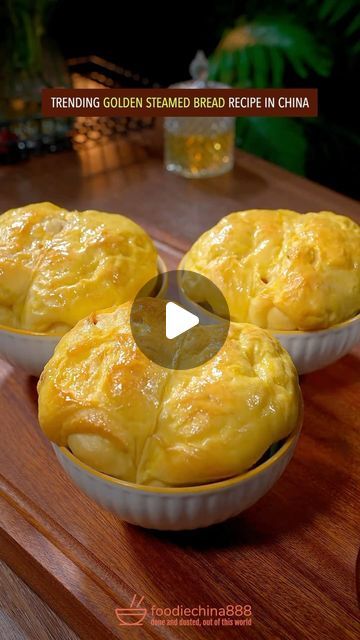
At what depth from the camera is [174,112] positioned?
1.46m

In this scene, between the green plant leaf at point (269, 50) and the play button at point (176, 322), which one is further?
the green plant leaf at point (269, 50)

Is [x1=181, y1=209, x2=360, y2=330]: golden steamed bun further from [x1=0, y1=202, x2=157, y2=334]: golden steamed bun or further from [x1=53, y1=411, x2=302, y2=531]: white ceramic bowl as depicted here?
[x1=53, y1=411, x2=302, y2=531]: white ceramic bowl

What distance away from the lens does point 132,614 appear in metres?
0.71

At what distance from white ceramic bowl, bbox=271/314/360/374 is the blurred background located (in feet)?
3.52

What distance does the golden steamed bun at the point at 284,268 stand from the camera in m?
0.90

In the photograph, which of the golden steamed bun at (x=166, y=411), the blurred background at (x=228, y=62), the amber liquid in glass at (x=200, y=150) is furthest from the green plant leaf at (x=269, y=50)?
the golden steamed bun at (x=166, y=411)

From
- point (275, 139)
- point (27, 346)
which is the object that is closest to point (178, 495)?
point (27, 346)

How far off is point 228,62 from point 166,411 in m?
2.10

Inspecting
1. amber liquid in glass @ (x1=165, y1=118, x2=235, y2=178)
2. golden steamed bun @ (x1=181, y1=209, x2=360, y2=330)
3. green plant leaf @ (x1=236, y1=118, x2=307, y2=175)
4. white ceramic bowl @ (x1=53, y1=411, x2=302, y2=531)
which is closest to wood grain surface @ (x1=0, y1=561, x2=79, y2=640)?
white ceramic bowl @ (x1=53, y1=411, x2=302, y2=531)

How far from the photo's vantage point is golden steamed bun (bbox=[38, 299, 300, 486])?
0.68 meters

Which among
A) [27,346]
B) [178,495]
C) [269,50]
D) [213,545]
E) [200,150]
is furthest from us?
[269,50]

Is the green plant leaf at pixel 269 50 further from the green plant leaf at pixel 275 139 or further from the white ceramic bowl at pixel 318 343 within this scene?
the white ceramic bowl at pixel 318 343

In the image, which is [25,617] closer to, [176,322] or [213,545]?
[213,545]

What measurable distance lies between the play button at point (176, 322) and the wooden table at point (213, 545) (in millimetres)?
221
